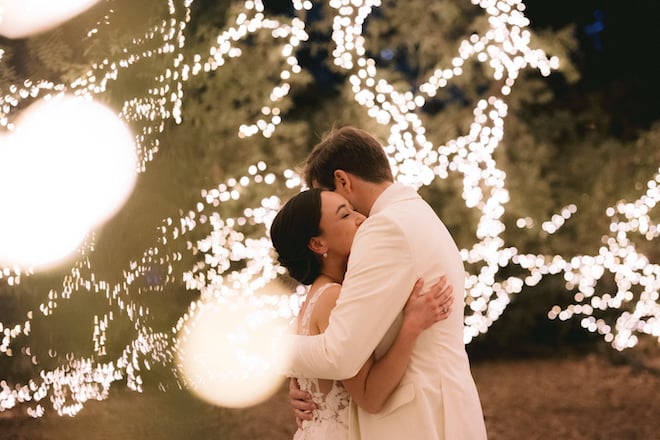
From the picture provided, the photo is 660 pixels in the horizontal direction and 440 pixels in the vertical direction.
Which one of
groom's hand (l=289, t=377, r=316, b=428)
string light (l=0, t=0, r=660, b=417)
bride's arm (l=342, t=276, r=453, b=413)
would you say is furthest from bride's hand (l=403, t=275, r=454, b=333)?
string light (l=0, t=0, r=660, b=417)

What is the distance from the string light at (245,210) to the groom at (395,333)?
7.14 feet

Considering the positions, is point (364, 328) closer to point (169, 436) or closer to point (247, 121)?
point (169, 436)

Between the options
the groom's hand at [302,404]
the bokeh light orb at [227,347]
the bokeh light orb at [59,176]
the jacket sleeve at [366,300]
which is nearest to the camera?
the jacket sleeve at [366,300]

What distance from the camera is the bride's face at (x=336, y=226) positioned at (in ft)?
7.55

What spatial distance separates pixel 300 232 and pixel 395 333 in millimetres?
447

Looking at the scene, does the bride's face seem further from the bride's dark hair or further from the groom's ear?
the groom's ear

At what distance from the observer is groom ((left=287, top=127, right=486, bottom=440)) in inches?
77.4

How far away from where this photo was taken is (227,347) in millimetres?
5828

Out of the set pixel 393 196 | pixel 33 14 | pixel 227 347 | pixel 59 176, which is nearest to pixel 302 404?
pixel 393 196

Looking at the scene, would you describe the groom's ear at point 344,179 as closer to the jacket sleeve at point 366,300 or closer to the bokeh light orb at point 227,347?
the jacket sleeve at point 366,300

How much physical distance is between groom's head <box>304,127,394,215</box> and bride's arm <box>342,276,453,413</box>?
0.46 m

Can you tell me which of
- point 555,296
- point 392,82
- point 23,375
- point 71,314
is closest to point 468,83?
point 392,82

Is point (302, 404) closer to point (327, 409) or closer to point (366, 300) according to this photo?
point (327, 409)

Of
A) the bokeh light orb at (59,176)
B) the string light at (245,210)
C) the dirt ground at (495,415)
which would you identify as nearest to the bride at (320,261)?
the string light at (245,210)
